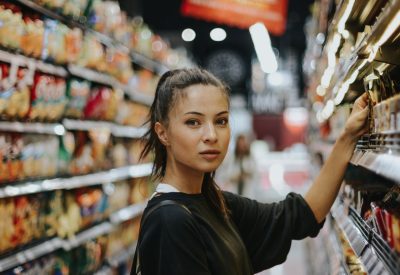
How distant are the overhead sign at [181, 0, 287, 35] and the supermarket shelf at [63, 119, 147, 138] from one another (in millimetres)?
1322

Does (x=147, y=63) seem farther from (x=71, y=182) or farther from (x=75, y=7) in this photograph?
(x=71, y=182)

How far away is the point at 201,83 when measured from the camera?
1771mm

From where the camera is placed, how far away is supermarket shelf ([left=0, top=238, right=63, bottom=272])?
2891 millimetres

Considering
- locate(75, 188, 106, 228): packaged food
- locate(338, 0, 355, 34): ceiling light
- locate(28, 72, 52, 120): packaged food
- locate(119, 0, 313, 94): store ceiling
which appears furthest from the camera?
locate(119, 0, 313, 94): store ceiling

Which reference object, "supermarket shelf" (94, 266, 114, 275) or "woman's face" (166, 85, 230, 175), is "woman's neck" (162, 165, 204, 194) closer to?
"woman's face" (166, 85, 230, 175)

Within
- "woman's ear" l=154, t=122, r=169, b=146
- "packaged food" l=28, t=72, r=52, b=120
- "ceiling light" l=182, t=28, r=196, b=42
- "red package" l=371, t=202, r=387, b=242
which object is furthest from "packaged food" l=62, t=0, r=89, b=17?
"ceiling light" l=182, t=28, r=196, b=42

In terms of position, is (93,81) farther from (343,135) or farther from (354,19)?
(343,135)

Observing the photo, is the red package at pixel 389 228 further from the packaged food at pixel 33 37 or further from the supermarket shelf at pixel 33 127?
the packaged food at pixel 33 37

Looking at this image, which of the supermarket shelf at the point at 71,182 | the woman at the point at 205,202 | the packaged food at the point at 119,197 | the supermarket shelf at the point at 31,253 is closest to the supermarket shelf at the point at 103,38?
the supermarket shelf at the point at 71,182

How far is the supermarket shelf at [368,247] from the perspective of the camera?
54.5 inches

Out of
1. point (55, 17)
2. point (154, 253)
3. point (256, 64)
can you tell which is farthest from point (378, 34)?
point (256, 64)

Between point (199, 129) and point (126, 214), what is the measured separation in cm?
364

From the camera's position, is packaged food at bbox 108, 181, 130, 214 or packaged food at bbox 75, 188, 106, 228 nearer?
packaged food at bbox 75, 188, 106, 228

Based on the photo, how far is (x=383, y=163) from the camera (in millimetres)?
1308
